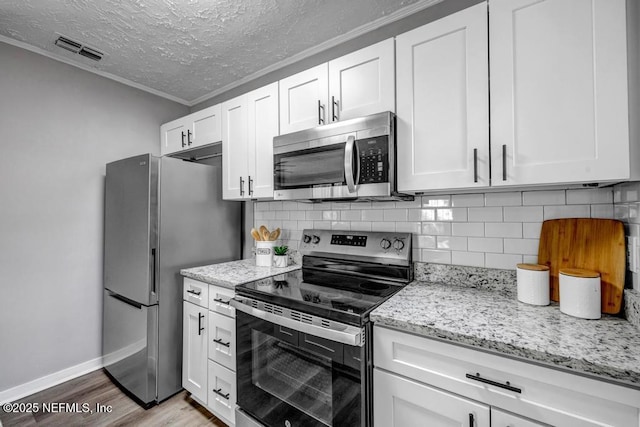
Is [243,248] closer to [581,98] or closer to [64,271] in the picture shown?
[64,271]

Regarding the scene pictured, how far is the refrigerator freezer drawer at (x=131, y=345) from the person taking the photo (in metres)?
1.95

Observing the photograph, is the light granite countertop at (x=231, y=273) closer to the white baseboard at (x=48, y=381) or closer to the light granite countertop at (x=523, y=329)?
the light granite countertop at (x=523, y=329)

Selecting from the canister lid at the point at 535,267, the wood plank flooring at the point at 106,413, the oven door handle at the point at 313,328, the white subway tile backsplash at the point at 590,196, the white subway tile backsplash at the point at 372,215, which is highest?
the white subway tile backsplash at the point at 590,196

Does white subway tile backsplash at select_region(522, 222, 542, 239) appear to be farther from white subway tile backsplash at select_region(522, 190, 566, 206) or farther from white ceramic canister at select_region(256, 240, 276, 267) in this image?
white ceramic canister at select_region(256, 240, 276, 267)

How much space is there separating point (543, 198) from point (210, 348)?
207 cm

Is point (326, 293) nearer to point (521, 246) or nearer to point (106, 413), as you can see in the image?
point (521, 246)

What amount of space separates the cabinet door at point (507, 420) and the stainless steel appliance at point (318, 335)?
1.44ft

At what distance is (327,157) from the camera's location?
5.41ft

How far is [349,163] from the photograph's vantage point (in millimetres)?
1498

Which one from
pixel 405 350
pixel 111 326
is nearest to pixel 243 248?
pixel 111 326
